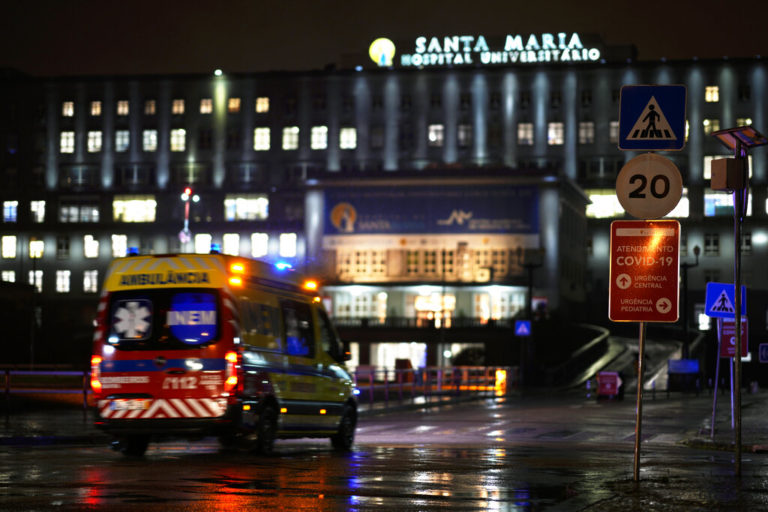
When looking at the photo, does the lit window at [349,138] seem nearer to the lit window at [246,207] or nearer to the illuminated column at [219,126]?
the lit window at [246,207]

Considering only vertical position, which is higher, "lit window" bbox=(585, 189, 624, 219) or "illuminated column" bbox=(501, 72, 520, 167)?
"illuminated column" bbox=(501, 72, 520, 167)

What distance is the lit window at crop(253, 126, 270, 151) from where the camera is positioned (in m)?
119

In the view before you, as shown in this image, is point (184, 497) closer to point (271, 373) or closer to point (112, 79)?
point (271, 373)

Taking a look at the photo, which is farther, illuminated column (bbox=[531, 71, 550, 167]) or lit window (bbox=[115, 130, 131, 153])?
lit window (bbox=[115, 130, 131, 153])

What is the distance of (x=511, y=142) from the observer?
116250mm

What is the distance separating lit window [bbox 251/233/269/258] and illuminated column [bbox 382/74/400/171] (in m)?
12.7

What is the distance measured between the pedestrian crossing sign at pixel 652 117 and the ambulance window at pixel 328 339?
794cm

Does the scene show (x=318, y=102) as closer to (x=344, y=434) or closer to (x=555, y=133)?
(x=555, y=133)

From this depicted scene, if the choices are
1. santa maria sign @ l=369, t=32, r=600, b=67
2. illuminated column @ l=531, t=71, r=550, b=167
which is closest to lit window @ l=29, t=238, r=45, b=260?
santa maria sign @ l=369, t=32, r=600, b=67

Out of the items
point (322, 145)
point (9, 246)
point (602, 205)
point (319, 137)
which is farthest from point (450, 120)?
point (9, 246)

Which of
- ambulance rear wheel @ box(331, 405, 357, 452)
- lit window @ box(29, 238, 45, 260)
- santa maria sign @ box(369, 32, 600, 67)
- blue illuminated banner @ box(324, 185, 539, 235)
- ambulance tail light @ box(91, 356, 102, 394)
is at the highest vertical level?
santa maria sign @ box(369, 32, 600, 67)

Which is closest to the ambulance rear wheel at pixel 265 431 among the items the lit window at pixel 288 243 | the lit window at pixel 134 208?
the lit window at pixel 288 243

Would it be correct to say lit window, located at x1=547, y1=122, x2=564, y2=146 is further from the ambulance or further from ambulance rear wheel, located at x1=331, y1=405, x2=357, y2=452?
the ambulance

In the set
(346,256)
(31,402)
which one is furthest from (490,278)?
(31,402)
